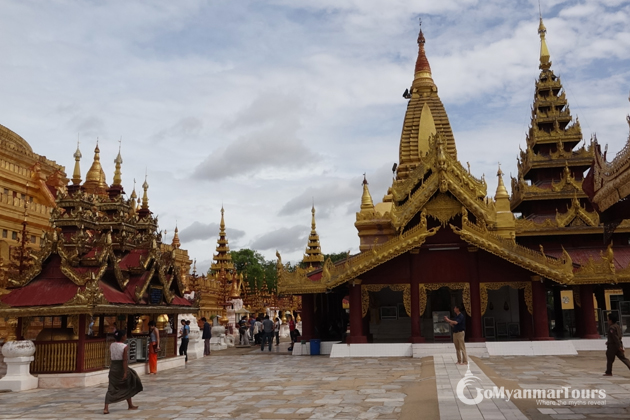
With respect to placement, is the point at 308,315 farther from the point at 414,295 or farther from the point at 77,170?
the point at 77,170

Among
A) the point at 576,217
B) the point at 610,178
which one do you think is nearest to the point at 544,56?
the point at 576,217

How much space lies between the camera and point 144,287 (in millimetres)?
15680

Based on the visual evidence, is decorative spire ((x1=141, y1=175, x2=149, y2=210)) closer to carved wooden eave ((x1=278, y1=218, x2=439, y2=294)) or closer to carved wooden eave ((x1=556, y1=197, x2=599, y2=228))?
carved wooden eave ((x1=278, y1=218, x2=439, y2=294))

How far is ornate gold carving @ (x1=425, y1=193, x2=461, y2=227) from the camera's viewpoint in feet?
65.9

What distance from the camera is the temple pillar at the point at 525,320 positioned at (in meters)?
19.7

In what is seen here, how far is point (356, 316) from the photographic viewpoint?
65.5 ft

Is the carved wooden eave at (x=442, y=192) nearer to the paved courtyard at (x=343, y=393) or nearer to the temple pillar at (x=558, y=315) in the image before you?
the paved courtyard at (x=343, y=393)

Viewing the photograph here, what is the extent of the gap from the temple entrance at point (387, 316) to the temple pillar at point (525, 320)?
15.2ft

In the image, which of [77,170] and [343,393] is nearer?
[343,393]

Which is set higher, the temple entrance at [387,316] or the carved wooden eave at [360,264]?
the carved wooden eave at [360,264]

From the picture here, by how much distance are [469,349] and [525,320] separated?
269cm

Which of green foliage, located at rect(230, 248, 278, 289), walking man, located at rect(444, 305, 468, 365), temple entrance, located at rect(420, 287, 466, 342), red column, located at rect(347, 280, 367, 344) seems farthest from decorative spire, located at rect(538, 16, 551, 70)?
green foliage, located at rect(230, 248, 278, 289)

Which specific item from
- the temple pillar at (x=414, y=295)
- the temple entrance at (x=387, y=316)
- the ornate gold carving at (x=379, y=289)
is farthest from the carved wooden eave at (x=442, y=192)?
the temple entrance at (x=387, y=316)

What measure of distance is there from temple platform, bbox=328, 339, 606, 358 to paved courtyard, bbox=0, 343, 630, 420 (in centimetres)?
160
